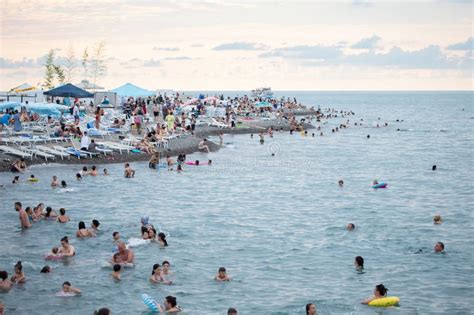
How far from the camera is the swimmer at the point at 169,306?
16.0 meters

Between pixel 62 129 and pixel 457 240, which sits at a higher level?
pixel 62 129

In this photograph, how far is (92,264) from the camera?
19656mm

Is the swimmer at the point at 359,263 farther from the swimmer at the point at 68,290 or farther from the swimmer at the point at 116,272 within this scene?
the swimmer at the point at 68,290

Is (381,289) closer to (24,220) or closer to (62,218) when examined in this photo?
(62,218)

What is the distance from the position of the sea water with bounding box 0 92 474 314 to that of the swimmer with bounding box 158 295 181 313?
0.30 m

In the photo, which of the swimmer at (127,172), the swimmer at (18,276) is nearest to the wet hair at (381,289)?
the swimmer at (18,276)

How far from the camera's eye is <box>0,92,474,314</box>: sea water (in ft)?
57.0

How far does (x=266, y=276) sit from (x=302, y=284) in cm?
119

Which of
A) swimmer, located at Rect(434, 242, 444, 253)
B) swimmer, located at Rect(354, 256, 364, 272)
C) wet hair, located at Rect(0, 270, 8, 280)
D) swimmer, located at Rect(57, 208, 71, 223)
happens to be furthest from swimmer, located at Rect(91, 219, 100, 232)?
swimmer, located at Rect(434, 242, 444, 253)

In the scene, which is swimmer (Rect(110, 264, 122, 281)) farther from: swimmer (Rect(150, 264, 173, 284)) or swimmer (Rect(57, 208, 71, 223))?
swimmer (Rect(57, 208, 71, 223))

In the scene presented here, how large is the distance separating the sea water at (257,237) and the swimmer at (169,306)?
0.30 metres

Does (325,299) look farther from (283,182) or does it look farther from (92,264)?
(283,182)

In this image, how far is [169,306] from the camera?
52.6 ft

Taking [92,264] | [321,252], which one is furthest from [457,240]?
[92,264]
